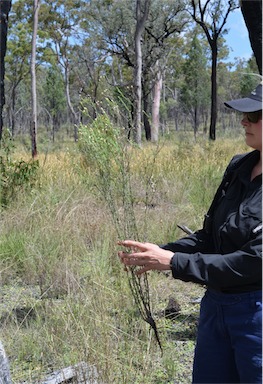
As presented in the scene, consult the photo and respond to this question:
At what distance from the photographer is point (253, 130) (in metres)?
→ 1.58

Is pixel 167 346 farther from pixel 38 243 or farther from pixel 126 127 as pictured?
pixel 38 243

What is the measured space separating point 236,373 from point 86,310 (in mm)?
1133

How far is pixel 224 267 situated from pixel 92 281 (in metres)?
1.61

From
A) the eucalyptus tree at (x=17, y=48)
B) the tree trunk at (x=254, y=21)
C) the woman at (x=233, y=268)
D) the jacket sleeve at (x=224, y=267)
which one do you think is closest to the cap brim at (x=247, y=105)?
the woman at (x=233, y=268)

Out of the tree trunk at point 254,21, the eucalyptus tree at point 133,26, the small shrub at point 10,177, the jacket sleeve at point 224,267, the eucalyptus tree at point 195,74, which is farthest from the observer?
the eucalyptus tree at point 195,74

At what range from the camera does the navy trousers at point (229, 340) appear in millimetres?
1520

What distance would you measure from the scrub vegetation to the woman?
79 cm

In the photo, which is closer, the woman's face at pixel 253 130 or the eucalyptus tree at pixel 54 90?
the woman's face at pixel 253 130

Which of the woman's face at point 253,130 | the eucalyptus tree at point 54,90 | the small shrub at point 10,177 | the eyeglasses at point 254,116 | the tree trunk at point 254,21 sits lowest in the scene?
the small shrub at point 10,177

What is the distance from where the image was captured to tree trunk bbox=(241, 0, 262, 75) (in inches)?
130

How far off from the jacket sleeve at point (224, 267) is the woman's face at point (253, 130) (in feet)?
1.04

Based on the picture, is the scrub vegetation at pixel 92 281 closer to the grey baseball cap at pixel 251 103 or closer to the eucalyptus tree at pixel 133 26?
the grey baseball cap at pixel 251 103

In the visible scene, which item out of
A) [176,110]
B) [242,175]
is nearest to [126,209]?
[242,175]

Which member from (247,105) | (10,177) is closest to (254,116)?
(247,105)
